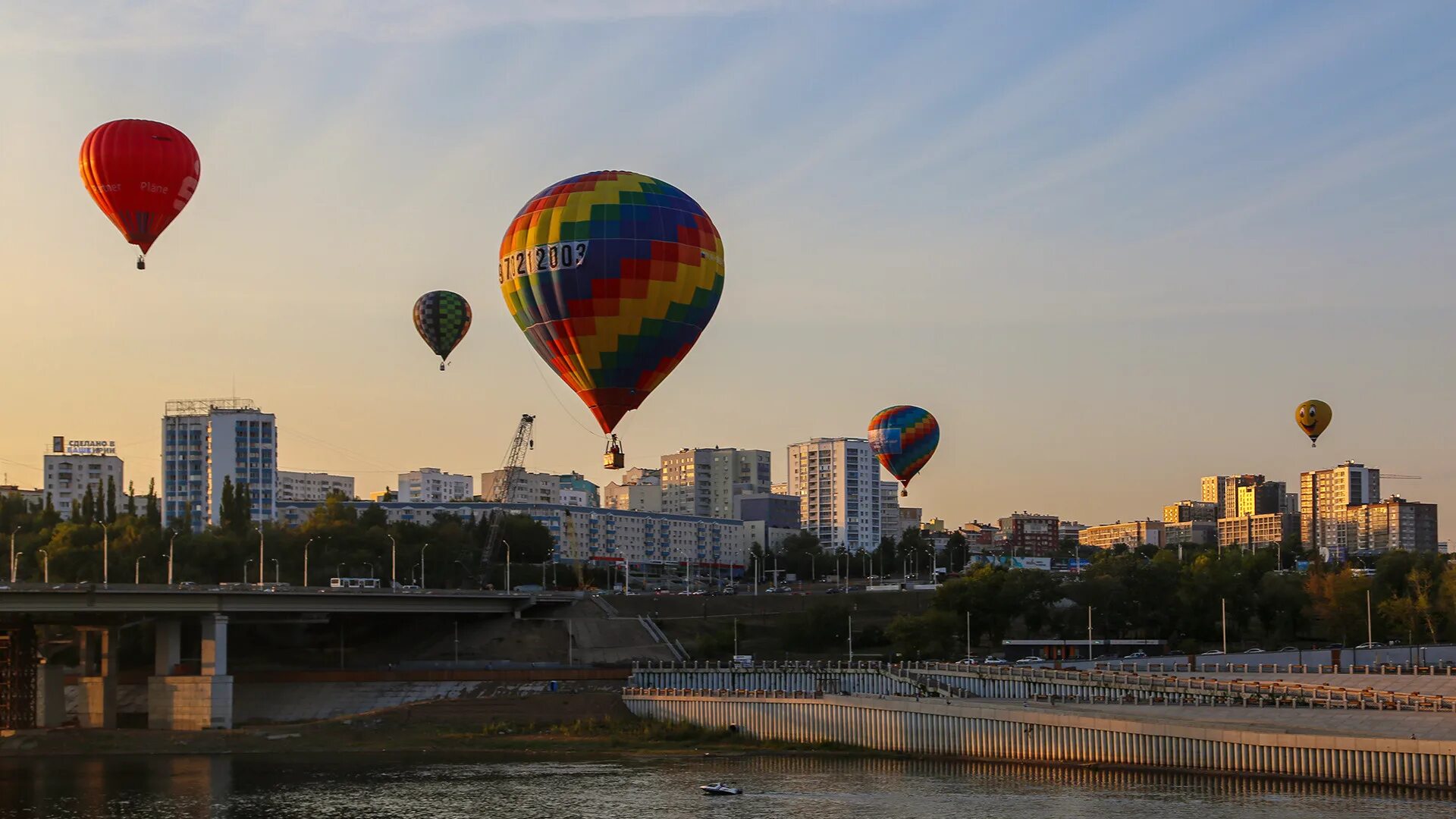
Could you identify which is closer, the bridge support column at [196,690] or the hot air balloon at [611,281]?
the hot air balloon at [611,281]

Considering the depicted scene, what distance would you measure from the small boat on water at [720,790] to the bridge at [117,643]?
48217mm

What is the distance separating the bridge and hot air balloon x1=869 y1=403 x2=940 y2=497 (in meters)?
52.5

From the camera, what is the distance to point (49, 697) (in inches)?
4840

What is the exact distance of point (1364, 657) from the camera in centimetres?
13488

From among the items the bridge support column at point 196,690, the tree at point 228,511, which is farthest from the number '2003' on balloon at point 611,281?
the tree at point 228,511

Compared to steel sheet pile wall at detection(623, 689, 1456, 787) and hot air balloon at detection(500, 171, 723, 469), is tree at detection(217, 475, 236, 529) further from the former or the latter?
hot air balloon at detection(500, 171, 723, 469)

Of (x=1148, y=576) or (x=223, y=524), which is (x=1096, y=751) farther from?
(x=223, y=524)

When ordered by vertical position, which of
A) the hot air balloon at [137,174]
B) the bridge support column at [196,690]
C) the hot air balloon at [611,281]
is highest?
the hot air balloon at [137,174]

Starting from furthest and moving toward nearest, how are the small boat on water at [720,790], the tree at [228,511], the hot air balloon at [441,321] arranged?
1. the tree at [228,511]
2. the hot air balloon at [441,321]
3. the small boat on water at [720,790]

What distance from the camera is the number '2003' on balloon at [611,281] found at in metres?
89.2

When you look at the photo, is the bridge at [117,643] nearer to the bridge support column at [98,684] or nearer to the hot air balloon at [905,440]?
the bridge support column at [98,684]

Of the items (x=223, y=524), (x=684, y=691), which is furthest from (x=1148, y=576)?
(x=223, y=524)

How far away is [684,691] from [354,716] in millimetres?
22126

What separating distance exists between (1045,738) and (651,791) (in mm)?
19294
